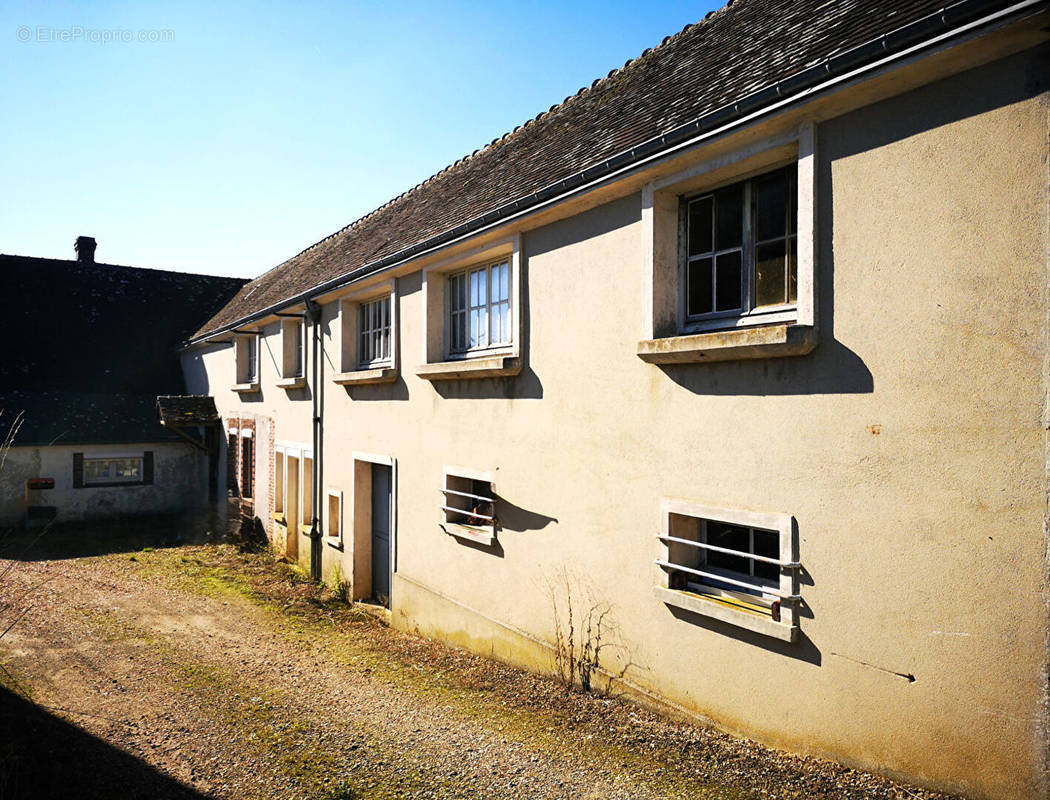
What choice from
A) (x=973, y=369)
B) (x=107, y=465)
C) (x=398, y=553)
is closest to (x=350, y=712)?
(x=398, y=553)

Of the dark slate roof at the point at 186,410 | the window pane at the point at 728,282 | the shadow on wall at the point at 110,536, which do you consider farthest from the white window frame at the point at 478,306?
the dark slate roof at the point at 186,410

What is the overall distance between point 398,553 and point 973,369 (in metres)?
7.93

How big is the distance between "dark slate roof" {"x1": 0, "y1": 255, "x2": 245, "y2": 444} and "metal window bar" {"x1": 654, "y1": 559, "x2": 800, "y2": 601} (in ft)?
59.0

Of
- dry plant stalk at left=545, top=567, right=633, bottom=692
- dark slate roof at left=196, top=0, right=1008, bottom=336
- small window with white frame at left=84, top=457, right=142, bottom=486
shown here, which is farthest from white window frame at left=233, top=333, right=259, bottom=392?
dry plant stalk at left=545, top=567, right=633, bottom=692

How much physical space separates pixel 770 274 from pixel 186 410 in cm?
1757

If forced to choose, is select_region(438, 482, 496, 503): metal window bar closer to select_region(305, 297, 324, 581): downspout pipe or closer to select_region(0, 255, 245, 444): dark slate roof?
select_region(305, 297, 324, 581): downspout pipe

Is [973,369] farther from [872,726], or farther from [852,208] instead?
[872,726]

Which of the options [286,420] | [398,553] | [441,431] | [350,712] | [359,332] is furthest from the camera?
[286,420]

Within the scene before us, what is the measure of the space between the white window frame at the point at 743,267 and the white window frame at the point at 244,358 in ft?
44.6

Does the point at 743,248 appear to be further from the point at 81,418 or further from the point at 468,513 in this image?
the point at 81,418

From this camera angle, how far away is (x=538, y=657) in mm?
6895

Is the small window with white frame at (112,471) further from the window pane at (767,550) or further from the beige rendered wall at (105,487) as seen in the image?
the window pane at (767,550)

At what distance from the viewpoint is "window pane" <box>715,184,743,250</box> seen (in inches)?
206

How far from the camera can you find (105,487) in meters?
18.1
